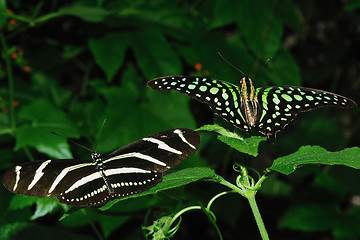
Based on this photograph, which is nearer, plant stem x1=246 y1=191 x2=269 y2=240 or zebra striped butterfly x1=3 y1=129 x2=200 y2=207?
plant stem x1=246 y1=191 x2=269 y2=240

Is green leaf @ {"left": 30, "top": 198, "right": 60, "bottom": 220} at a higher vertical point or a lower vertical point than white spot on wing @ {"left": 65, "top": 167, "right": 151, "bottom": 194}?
lower

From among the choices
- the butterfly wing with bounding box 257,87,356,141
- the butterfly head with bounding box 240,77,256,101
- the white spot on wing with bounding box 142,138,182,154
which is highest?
the butterfly head with bounding box 240,77,256,101

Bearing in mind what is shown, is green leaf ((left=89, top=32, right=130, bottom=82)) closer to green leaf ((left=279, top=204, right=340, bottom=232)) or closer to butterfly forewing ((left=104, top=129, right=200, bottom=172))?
butterfly forewing ((left=104, top=129, right=200, bottom=172))

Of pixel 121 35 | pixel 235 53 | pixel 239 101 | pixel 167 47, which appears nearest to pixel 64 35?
pixel 121 35

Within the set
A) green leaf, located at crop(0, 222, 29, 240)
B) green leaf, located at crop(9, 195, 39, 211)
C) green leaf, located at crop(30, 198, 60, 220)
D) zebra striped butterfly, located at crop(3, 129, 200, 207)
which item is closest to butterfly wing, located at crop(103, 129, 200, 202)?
zebra striped butterfly, located at crop(3, 129, 200, 207)

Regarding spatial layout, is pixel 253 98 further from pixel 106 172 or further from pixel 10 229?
pixel 10 229

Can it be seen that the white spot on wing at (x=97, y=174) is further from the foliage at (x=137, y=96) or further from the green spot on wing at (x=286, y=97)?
the green spot on wing at (x=286, y=97)

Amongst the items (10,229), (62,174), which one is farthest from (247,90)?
Answer: (10,229)
